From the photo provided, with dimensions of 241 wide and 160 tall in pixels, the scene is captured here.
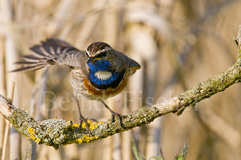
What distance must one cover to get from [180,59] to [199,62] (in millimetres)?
680

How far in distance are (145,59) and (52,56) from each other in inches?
42.5

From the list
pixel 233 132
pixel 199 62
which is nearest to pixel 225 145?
pixel 233 132

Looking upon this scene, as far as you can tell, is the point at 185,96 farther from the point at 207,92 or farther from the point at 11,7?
the point at 11,7

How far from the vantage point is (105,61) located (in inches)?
117

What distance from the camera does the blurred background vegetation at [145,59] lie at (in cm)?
349

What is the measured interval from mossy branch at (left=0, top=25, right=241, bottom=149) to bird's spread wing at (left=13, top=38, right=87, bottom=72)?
1004mm

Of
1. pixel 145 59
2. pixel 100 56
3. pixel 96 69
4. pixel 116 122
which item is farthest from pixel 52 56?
pixel 116 122

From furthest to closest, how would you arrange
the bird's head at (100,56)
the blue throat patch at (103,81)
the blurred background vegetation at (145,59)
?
the blurred background vegetation at (145,59) → the blue throat patch at (103,81) → the bird's head at (100,56)

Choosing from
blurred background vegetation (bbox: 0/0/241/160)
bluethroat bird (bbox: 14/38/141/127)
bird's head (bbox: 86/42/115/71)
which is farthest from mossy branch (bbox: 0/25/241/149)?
blurred background vegetation (bbox: 0/0/241/160)

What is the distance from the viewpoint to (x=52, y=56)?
11.5 ft

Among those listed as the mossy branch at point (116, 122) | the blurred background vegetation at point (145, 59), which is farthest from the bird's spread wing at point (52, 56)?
the mossy branch at point (116, 122)

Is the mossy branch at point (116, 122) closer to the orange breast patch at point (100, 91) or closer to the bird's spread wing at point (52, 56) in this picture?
the orange breast patch at point (100, 91)

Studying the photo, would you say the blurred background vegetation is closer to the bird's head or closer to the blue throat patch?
the blue throat patch

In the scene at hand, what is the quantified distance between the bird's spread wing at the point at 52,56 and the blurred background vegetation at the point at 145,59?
18cm
